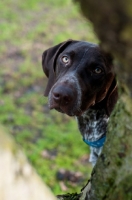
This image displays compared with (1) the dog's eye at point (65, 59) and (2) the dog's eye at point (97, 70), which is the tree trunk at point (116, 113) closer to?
(2) the dog's eye at point (97, 70)

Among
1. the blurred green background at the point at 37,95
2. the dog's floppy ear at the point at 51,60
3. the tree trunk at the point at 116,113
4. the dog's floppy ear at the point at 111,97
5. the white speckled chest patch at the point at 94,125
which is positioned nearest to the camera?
the tree trunk at the point at 116,113

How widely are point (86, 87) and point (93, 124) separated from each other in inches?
18.9

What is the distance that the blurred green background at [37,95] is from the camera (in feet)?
19.6

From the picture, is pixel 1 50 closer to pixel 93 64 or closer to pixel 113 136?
pixel 93 64

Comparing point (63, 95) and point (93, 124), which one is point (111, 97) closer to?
point (93, 124)

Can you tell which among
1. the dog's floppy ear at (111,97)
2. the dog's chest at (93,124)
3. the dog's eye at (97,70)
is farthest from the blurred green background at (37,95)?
the dog's chest at (93,124)

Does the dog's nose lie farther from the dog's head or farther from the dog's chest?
the dog's chest

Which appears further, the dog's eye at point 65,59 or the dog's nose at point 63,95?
the dog's eye at point 65,59

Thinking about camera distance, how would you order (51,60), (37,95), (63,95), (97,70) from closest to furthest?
(63,95) < (97,70) < (51,60) < (37,95)

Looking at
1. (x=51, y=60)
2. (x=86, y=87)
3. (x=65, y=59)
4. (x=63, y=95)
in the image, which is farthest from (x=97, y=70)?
(x=51, y=60)

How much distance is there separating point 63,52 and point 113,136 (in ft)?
7.07

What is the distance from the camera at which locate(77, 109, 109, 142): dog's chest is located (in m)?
3.82

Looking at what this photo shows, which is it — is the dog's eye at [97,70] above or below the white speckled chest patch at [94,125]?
above

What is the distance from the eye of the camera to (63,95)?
11.1ft
